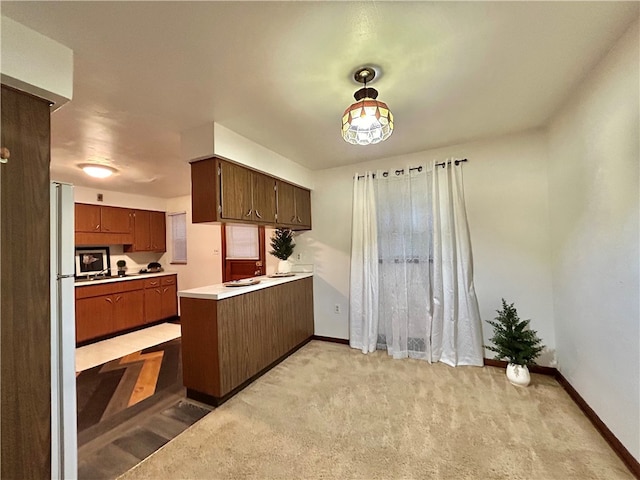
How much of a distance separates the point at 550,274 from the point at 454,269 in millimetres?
831

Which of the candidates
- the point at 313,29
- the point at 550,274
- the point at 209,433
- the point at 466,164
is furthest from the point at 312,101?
the point at 550,274

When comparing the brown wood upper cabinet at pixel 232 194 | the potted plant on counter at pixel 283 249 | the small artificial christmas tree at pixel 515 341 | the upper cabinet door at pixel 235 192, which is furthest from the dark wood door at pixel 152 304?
the small artificial christmas tree at pixel 515 341

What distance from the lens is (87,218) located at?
4160mm

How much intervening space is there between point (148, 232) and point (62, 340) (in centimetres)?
422

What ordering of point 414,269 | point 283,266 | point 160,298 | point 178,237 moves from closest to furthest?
point 414,269
point 283,266
point 160,298
point 178,237

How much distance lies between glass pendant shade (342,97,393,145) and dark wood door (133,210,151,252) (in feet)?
15.4

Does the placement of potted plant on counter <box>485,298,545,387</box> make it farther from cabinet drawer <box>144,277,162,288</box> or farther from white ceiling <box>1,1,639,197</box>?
cabinet drawer <box>144,277,162,288</box>

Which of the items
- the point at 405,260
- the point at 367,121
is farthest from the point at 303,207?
the point at 367,121

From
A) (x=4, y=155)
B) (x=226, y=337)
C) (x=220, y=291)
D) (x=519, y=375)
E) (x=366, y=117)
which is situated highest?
(x=366, y=117)

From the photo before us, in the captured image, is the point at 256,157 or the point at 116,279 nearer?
the point at 256,157

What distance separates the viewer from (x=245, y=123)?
88.6 inches

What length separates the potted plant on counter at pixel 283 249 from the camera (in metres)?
3.54

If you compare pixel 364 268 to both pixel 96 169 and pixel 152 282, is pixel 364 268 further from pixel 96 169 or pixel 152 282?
pixel 152 282

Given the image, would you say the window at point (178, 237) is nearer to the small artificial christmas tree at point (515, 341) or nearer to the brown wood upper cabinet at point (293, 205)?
the brown wood upper cabinet at point (293, 205)
